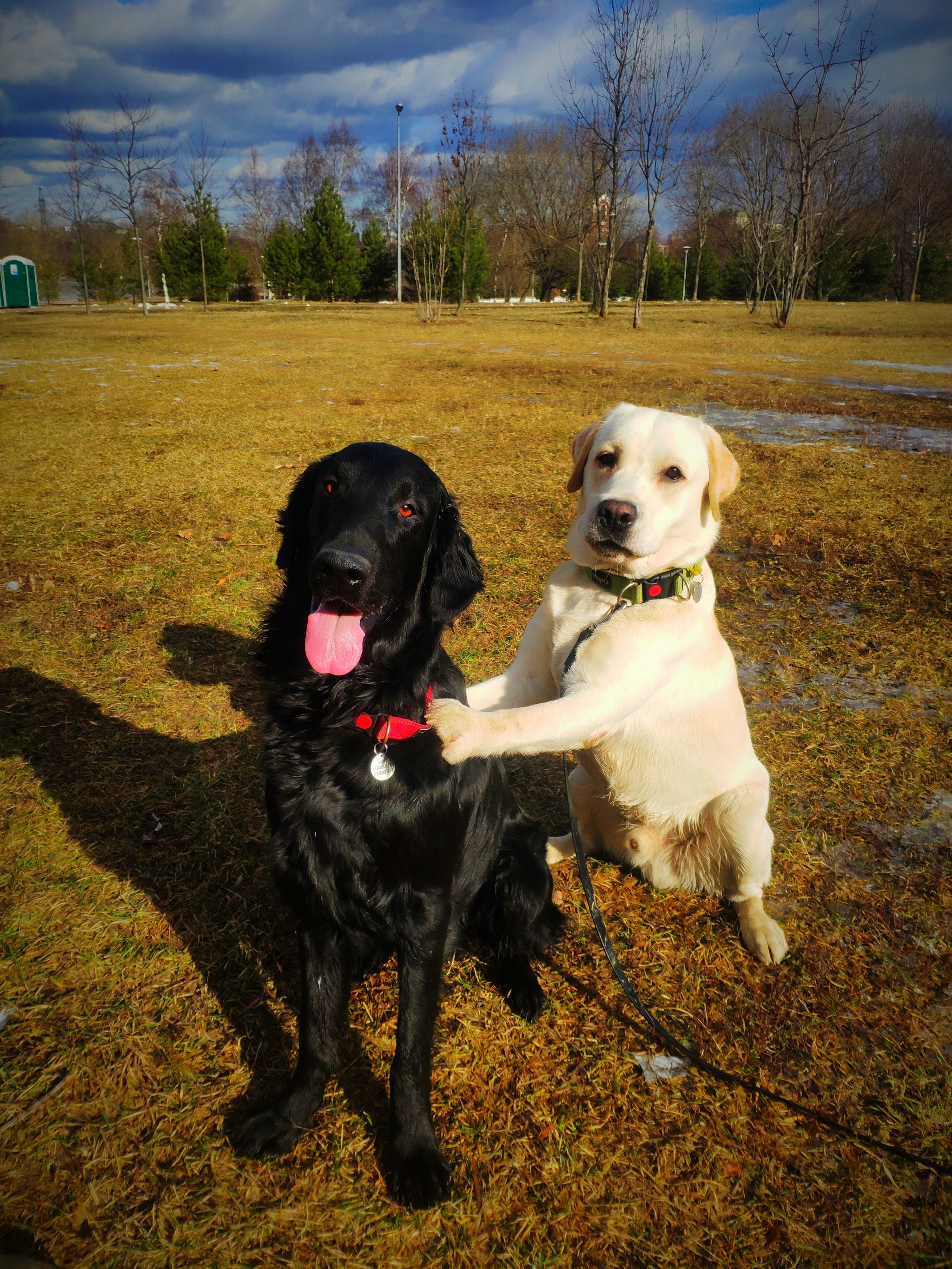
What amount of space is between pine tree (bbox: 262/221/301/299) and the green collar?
4682 cm

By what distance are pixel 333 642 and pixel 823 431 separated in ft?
32.3

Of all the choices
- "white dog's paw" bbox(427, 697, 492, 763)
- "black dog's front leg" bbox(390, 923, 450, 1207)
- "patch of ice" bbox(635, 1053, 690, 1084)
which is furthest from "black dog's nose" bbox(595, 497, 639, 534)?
"patch of ice" bbox(635, 1053, 690, 1084)

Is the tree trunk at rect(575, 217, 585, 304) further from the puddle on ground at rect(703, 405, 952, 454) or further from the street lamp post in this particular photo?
the puddle on ground at rect(703, 405, 952, 454)

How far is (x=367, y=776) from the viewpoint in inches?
67.7

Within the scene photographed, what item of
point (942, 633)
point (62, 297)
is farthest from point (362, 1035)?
point (62, 297)

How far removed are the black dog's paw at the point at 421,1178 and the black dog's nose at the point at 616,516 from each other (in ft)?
5.68

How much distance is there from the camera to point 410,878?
1696 mm

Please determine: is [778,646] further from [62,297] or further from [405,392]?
[62,297]

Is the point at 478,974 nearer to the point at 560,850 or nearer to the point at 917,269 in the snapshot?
the point at 560,850

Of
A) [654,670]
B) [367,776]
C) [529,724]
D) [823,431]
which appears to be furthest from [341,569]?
[823,431]

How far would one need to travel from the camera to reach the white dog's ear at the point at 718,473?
2.21m

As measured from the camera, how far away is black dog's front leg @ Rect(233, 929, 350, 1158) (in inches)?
67.1

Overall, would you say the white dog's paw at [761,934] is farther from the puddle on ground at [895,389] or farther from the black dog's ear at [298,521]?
the puddle on ground at [895,389]

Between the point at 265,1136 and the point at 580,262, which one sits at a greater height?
the point at 580,262
